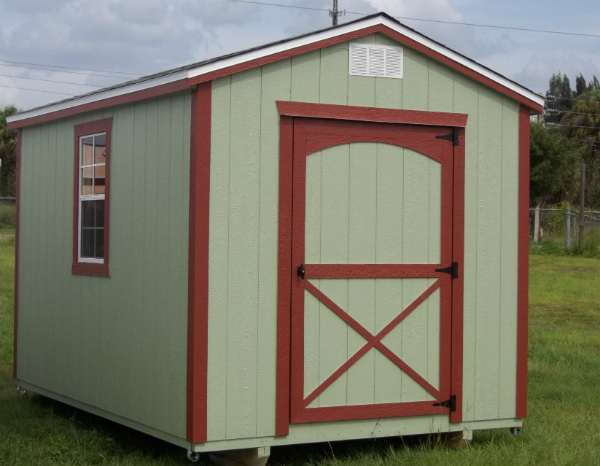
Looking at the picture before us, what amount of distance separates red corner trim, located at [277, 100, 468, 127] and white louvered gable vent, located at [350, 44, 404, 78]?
28 cm

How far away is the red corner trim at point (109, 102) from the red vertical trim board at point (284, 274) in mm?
787

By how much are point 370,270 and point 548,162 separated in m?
35.8

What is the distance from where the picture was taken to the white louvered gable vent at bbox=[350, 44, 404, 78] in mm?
→ 7918

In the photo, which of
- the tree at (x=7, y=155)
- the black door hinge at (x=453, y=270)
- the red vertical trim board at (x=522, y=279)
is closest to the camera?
the black door hinge at (x=453, y=270)

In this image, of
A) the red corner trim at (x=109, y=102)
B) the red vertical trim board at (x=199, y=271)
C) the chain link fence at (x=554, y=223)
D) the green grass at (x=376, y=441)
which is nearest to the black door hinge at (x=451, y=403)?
the green grass at (x=376, y=441)

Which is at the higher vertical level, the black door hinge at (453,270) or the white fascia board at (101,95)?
the white fascia board at (101,95)

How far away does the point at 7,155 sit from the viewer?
41.5 meters

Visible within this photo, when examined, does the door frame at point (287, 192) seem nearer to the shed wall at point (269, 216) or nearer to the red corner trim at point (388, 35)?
the shed wall at point (269, 216)

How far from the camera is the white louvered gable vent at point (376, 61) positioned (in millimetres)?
7918

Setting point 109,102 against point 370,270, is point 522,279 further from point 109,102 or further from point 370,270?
point 109,102

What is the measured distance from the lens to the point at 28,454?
779cm

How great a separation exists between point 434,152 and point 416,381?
1.72m

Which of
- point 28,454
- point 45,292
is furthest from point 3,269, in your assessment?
point 28,454

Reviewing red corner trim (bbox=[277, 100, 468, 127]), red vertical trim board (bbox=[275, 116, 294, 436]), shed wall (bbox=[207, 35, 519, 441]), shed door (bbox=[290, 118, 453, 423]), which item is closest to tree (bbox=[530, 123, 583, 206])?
shed wall (bbox=[207, 35, 519, 441])
